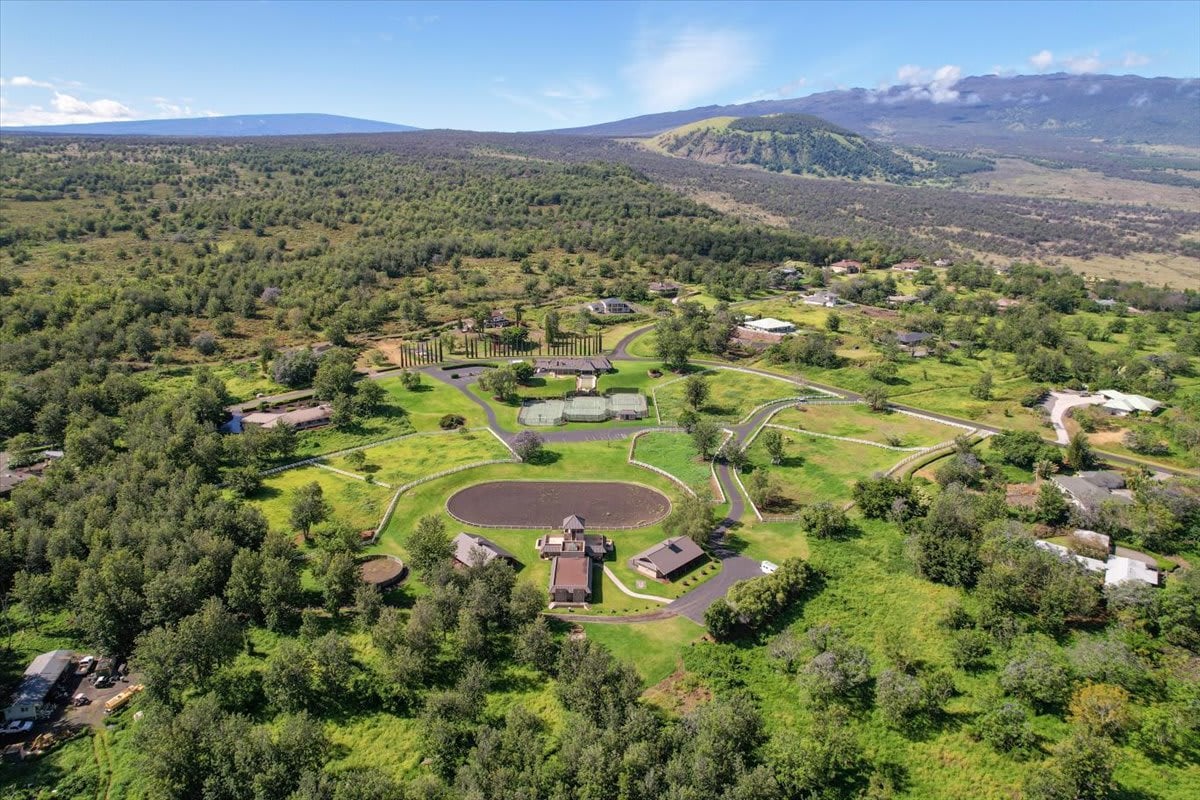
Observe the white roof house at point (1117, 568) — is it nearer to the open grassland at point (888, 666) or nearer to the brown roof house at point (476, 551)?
the open grassland at point (888, 666)

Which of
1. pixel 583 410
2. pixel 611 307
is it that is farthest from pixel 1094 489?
pixel 611 307

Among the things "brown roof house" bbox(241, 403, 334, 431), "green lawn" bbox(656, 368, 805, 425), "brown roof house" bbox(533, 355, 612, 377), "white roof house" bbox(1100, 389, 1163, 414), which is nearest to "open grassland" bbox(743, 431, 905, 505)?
"green lawn" bbox(656, 368, 805, 425)

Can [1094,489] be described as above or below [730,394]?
above

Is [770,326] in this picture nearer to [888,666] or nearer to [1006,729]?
[888,666]

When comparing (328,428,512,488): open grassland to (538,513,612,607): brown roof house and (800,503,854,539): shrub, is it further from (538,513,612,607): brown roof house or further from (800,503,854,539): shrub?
(800,503,854,539): shrub

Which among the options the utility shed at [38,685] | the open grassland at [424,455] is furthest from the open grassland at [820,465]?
the utility shed at [38,685]

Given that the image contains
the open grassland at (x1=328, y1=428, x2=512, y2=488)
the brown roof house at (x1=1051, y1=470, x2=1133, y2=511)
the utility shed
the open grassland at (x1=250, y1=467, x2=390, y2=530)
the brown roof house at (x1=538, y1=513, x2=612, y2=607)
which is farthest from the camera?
the open grassland at (x1=328, y1=428, x2=512, y2=488)
